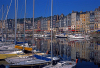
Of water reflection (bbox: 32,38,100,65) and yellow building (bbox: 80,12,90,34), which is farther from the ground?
yellow building (bbox: 80,12,90,34)

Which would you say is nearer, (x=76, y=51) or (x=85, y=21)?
A: (x=76, y=51)

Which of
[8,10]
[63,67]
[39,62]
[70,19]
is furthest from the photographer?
[70,19]

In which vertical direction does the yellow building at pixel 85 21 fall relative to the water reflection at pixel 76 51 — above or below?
above

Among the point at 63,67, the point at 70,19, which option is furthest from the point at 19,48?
the point at 70,19

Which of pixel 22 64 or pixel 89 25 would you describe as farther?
pixel 89 25

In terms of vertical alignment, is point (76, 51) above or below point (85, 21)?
below

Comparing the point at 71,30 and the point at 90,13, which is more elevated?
the point at 90,13

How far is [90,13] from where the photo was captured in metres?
95.7

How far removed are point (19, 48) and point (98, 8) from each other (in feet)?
297

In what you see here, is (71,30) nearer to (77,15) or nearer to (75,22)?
(75,22)

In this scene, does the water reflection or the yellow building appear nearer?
the water reflection

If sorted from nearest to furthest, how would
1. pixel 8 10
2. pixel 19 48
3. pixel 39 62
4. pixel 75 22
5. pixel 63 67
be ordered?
pixel 63 67 → pixel 39 62 → pixel 19 48 → pixel 8 10 → pixel 75 22

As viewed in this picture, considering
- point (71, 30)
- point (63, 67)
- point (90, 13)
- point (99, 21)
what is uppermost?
point (90, 13)

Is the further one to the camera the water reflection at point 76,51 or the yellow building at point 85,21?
the yellow building at point 85,21
